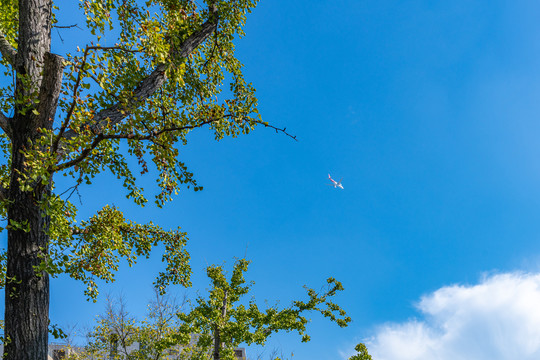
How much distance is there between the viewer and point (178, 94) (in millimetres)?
9781

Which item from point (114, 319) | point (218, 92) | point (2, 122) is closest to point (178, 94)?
point (218, 92)

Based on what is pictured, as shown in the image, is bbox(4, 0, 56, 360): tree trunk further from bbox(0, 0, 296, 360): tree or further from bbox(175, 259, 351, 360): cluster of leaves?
bbox(175, 259, 351, 360): cluster of leaves

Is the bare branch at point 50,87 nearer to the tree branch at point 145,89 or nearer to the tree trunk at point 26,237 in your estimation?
the tree trunk at point 26,237

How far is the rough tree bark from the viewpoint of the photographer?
5168 millimetres

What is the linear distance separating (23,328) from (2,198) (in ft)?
7.16

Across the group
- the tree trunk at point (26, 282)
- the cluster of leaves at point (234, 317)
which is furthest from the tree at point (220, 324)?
the tree trunk at point (26, 282)

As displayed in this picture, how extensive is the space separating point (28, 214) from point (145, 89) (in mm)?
2927

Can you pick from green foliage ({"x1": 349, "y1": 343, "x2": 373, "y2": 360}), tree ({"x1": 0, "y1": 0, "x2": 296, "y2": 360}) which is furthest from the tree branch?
green foliage ({"x1": 349, "y1": 343, "x2": 373, "y2": 360})

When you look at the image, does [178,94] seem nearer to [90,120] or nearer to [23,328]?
[90,120]

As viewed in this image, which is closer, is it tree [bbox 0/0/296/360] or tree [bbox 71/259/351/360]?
tree [bbox 0/0/296/360]

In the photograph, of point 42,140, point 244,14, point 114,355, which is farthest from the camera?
point 114,355

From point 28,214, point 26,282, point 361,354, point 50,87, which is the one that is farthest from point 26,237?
point 361,354

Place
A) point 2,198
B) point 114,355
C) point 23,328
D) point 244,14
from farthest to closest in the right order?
1. point 114,355
2. point 244,14
3. point 2,198
4. point 23,328

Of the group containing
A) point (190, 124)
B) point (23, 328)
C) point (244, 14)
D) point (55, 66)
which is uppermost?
point (244, 14)
